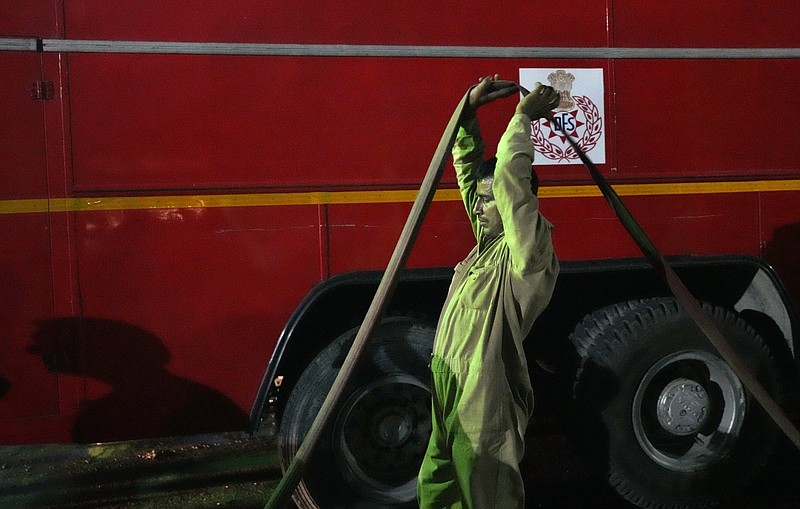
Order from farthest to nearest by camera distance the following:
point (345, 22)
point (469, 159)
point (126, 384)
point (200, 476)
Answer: point (200, 476) → point (345, 22) → point (126, 384) → point (469, 159)

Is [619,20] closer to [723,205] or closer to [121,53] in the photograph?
[723,205]

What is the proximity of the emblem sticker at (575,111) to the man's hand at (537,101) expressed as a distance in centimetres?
90

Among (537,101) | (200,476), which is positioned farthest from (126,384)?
(537,101)

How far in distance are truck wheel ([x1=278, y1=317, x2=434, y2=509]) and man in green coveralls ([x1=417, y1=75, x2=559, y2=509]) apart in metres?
0.66

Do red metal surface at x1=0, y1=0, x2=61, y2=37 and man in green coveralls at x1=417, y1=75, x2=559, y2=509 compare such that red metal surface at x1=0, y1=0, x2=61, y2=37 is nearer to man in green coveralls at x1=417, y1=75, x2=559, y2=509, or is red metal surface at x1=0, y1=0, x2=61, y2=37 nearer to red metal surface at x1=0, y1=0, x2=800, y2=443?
red metal surface at x1=0, y1=0, x2=800, y2=443

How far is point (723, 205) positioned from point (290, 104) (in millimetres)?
2093

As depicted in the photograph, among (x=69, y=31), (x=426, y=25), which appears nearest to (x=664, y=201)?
(x=426, y=25)

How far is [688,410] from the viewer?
346cm

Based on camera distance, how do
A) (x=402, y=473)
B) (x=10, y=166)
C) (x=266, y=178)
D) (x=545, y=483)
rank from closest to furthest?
(x=10, y=166)
(x=266, y=178)
(x=402, y=473)
(x=545, y=483)

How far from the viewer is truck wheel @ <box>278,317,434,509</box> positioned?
316 centimetres

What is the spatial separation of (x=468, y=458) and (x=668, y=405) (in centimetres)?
150

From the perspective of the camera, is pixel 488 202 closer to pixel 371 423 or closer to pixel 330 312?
pixel 330 312

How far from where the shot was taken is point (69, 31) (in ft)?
9.70

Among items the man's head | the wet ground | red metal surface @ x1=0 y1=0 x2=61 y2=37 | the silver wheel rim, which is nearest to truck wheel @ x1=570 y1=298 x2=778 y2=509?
the silver wheel rim
